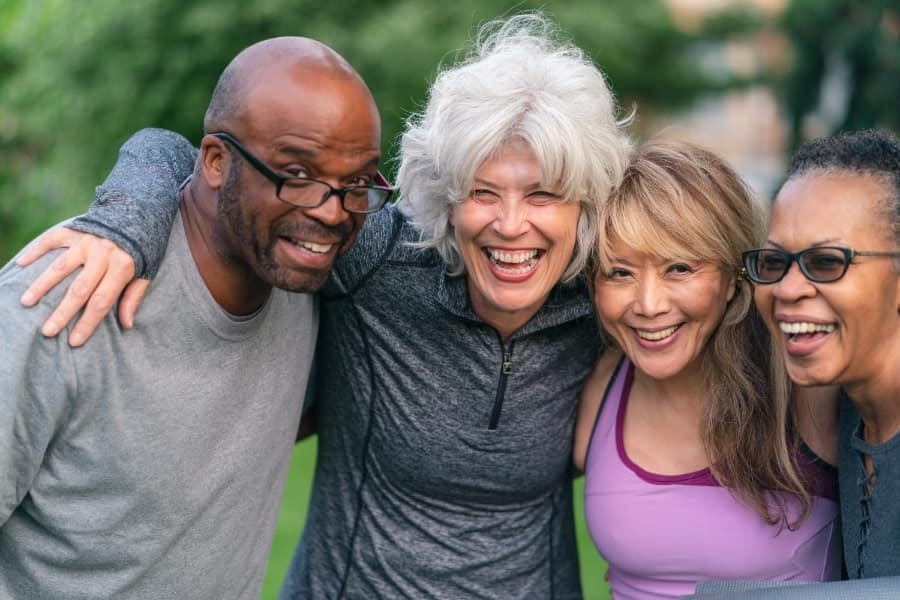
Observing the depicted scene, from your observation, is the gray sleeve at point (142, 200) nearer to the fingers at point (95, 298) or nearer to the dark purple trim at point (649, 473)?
the fingers at point (95, 298)

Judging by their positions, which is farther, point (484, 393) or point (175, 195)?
point (484, 393)

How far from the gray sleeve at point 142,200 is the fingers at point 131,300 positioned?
28 millimetres

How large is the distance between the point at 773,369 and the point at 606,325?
0.46 m

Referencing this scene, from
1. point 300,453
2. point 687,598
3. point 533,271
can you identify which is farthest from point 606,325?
point 300,453

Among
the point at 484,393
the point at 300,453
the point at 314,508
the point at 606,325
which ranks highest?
the point at 300,453

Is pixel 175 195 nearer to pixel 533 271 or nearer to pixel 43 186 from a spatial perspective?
pixel 533 271

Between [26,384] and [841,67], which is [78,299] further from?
[841,67]

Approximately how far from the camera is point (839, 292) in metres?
2.62

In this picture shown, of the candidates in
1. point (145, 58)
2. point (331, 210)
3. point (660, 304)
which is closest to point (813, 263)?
point (660, 304)

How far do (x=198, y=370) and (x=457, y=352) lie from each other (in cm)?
83

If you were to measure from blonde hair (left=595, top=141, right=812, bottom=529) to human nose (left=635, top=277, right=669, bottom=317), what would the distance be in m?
0.09

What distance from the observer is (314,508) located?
347cm

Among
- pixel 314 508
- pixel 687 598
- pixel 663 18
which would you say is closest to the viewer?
pixel 687 598

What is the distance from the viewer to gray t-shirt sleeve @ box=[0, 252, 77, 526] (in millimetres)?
2387
